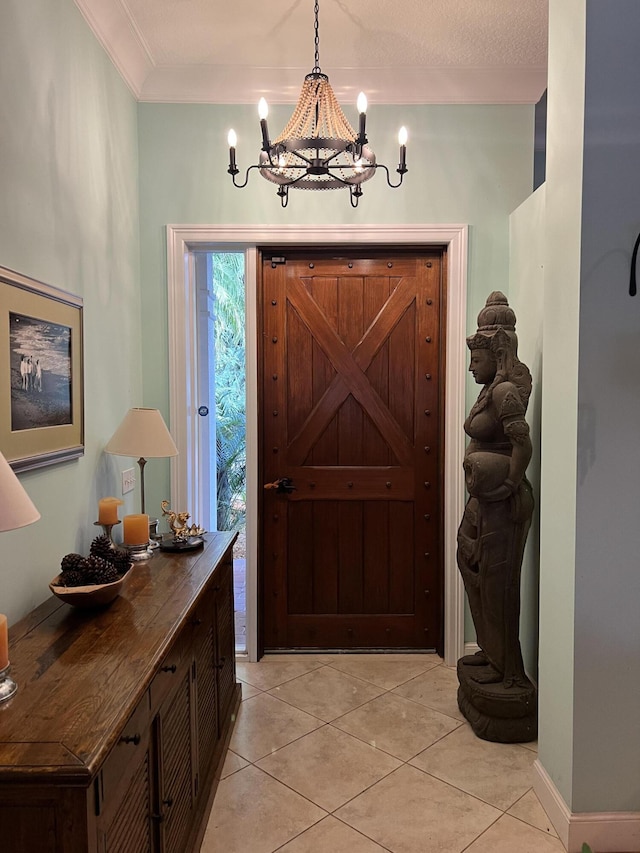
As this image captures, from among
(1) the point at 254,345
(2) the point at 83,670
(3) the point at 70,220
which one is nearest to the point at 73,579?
(2) the point at 83,670

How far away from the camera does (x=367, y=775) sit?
233 cm

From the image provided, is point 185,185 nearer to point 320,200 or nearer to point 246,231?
point 246,231

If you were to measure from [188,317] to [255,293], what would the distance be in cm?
37

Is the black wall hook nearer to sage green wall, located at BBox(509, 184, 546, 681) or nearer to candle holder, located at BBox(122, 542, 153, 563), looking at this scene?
sage green wall, located at BBox(509, 184, 546, 681)

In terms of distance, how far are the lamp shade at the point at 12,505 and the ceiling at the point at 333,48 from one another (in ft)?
6.64

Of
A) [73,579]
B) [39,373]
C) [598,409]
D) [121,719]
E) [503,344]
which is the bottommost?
[121,719]

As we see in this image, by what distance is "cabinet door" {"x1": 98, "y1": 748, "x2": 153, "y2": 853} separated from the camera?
120cm

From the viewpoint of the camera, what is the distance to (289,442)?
3336 mm

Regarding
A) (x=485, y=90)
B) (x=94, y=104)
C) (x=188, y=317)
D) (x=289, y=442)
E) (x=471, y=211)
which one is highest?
(x=485, y=90)

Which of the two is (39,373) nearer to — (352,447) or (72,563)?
(72,563)

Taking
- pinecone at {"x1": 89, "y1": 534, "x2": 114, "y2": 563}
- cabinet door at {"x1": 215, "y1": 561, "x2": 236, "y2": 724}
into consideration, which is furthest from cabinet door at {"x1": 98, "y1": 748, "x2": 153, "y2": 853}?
cabinet door at {"x1": 215, "y1": 561, "x2": 236, "y2": 724}

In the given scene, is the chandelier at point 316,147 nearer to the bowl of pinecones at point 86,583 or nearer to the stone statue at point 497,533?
the stone statue at point 497,533

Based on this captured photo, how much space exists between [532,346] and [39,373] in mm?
2052

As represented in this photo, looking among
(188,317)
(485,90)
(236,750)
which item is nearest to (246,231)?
(188,317)
